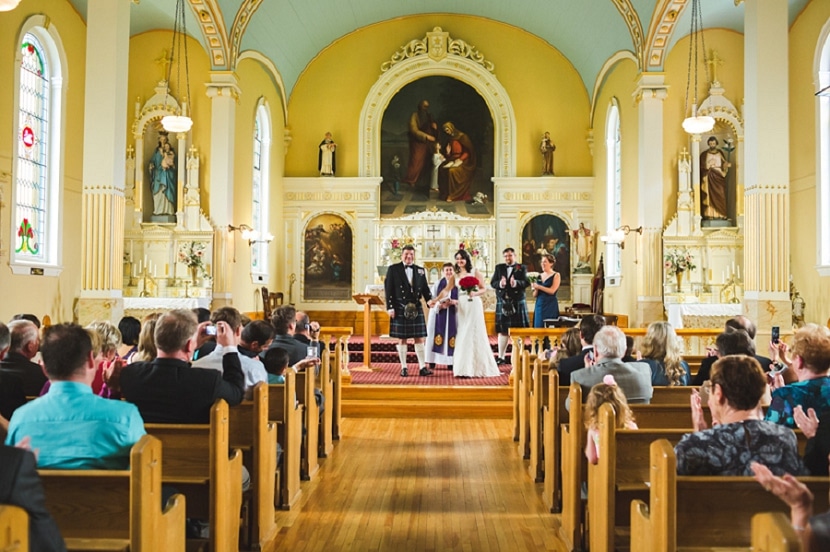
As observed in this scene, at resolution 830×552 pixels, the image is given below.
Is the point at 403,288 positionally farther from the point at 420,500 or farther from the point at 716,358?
the point at 716,358

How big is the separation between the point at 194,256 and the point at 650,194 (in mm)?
8377

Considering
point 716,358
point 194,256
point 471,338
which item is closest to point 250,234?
point 194,256

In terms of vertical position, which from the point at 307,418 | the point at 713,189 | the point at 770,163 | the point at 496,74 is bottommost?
the point at 307,418

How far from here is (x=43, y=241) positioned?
12.0 m

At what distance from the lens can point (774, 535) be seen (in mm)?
1678

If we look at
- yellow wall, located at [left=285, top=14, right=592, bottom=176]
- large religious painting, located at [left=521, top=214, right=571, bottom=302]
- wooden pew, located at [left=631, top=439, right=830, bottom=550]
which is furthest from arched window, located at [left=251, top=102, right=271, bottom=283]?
wooden pew, located at [left=631, top=439, right=830, bottom=550]

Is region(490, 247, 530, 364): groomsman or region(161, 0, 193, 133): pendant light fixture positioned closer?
region(490, 247, 530, 364): groomsman

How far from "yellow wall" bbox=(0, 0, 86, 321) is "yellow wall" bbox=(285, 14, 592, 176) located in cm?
635

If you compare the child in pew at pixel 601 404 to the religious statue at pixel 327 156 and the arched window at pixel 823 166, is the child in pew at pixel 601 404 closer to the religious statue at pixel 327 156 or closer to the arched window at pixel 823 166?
the arched window at pixel 823 166

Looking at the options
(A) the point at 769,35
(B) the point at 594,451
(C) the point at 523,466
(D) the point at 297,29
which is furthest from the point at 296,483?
(D) the point at 297,29

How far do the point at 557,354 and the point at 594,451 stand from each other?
2230 millimetres

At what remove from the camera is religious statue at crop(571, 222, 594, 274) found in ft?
57.7

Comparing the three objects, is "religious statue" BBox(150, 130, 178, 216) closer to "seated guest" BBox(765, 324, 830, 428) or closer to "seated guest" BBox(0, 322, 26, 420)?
"seated guest" BBox(0, 322, 26, 420)

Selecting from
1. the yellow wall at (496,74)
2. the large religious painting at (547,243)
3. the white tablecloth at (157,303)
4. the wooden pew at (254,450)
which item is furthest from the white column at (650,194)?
the wooden pew at (254,450)
